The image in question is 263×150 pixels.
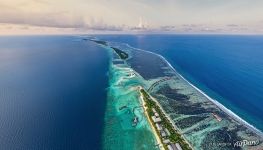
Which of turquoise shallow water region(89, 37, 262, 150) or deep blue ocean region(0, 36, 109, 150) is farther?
turquoise shallow water region(89, 37, 262, 150)

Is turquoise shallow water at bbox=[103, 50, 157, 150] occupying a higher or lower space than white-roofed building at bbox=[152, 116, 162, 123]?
lower

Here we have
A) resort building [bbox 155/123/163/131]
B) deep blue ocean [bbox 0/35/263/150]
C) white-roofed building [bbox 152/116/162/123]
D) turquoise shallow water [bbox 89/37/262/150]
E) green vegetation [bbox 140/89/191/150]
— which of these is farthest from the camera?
white-roofed building [bbox 152/116/162/123]

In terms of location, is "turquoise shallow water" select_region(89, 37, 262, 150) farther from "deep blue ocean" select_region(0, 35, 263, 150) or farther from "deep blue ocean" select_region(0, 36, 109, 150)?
"deep blue ocean" select_region(0, 36, 109, 150)

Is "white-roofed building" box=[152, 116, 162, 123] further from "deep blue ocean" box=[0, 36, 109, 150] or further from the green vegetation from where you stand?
"deep blue ocean" box=[0, 36, 109, 150]

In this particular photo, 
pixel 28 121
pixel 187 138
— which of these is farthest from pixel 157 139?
pixel 28 121

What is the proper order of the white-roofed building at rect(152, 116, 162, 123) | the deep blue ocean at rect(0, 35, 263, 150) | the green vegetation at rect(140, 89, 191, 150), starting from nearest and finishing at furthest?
the green vegetation at rect(140, 89, 191, 150) → the deep blue ocean at rect(0, 35, 263, 150) → the white-roofed building at rect(152, 116, 162, 123)

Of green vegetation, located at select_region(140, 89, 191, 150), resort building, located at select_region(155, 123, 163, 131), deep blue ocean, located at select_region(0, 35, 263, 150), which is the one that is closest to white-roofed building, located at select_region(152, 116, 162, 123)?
green vegetation, located at select_region(140, 89, 191, 150)

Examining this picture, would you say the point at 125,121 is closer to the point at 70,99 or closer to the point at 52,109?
the point at 52,109

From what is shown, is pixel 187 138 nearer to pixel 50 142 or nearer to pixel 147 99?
pixel 147 99

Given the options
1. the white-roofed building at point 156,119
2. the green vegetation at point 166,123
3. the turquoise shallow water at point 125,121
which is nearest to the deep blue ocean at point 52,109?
Result: the turquoise shallow water at point 125,121

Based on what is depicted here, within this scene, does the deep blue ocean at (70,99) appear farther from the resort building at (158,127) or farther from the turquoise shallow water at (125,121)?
the resort building at (158,127)

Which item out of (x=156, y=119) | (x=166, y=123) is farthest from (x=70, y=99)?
(x=166, y=123)

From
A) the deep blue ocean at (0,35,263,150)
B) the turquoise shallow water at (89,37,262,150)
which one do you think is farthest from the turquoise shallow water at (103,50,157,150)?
the deep blue ocean at (0,35,263,150)
